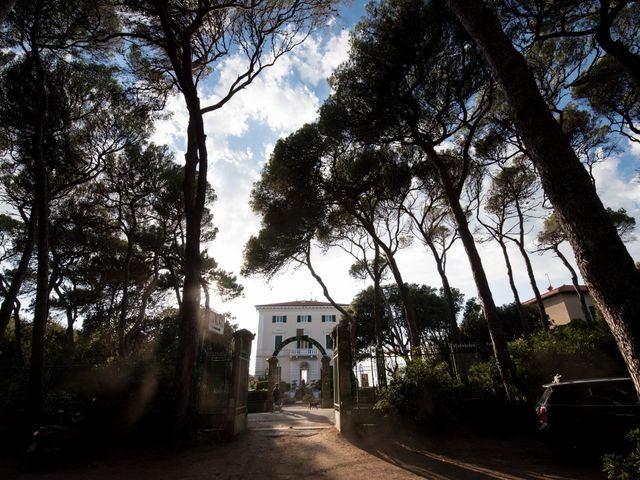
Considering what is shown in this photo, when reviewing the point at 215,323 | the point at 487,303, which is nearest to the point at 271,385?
the point at 215,323

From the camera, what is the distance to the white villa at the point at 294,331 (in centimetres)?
3538

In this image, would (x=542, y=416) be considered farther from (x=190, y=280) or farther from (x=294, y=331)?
(x=294, y=331)

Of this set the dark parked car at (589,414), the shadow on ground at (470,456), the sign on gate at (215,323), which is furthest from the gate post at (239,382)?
the dark parked car at (589,414)

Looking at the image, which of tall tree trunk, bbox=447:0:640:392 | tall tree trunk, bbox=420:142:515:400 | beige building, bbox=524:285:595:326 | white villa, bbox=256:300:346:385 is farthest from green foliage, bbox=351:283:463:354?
tall tree trunk, bbox=447:0:640:392

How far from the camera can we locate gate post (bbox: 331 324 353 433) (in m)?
7.21

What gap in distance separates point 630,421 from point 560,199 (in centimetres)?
370

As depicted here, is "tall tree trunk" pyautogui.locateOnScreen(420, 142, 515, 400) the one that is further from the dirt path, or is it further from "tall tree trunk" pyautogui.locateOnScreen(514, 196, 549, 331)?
"tall tree trunk" pyautogui.locateOnScreen(514, 196, 549, 331)

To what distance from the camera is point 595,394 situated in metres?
4.94

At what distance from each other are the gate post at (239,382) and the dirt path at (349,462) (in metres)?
0.43

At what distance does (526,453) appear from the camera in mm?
5500

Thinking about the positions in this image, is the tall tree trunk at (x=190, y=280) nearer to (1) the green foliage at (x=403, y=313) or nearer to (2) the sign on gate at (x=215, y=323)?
(2) the sign on gate at (x=215, y=323)

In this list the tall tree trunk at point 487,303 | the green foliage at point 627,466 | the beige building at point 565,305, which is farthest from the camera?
the beige building at point 565,305

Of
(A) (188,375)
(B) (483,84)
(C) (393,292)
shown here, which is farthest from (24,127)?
(C) (393,292)

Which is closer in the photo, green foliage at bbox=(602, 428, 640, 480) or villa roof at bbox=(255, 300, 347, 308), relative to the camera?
green foliage at bbox=(602, 428, 640, 480)
